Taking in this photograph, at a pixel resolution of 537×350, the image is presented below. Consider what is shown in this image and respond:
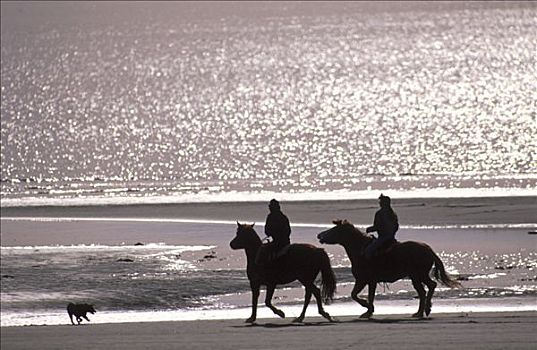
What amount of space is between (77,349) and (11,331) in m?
3.43

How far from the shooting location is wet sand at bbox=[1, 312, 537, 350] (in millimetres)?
24734

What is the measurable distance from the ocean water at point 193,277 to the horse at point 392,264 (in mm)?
1680

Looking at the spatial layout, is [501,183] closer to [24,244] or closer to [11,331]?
[24,244]

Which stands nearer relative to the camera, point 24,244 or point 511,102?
point 24,244

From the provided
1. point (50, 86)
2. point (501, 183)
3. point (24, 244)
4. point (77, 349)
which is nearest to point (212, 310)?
point (77, 349)

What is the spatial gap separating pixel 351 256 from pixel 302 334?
3.05m

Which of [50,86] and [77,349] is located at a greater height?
[50,86]

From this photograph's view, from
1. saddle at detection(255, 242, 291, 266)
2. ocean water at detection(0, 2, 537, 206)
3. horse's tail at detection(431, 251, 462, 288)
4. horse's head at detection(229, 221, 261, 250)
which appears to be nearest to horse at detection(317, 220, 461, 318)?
horse's tail at detection(431, 251, 462, 288)

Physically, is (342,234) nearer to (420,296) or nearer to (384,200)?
(384,200)

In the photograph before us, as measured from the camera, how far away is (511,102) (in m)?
139

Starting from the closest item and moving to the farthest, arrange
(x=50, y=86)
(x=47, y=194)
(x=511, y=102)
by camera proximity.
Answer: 1. (x=47, y=194)
2. (x=511, y=102)
3. (x=50, y=86)

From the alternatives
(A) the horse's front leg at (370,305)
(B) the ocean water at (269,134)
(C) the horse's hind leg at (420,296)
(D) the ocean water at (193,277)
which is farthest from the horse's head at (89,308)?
(B) the ocean water at (269,134)

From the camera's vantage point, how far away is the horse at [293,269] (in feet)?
94.2

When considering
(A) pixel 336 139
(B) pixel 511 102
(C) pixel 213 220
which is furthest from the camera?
(B) pixel 511 102
